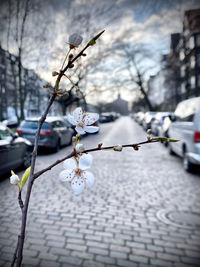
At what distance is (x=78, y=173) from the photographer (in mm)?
358

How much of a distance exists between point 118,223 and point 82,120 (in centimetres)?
292

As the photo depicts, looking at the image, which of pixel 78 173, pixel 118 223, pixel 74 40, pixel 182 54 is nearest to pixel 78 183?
pixel 78 173

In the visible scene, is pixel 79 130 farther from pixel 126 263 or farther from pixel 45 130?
pixel 126 263

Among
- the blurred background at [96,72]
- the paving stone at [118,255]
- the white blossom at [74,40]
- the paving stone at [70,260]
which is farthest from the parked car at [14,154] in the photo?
the paving stone at [118,255]

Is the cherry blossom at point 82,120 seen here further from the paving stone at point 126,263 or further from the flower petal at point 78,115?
the paving stone at point 126,263

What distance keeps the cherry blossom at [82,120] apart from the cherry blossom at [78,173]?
0.04m

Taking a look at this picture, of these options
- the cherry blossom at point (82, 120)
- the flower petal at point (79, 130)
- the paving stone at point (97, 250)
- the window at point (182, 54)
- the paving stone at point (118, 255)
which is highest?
the window at point (182, 54)

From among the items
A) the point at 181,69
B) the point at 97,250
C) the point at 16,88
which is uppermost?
the point at 181,69

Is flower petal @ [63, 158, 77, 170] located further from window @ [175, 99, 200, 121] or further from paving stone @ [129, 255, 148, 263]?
paving stone @ [129, 255, 148, 263]

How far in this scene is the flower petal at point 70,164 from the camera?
344mm

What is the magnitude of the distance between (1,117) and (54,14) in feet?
1.32

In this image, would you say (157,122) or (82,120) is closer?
(82,120)

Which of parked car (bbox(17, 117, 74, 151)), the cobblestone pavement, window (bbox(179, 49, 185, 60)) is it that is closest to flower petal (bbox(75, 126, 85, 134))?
parked car (bbox(17, 117, 74, 151))

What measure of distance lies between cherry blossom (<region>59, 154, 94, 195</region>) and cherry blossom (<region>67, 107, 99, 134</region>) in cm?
4
